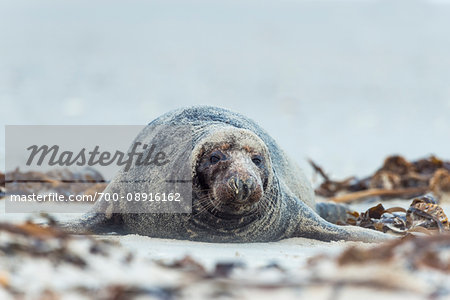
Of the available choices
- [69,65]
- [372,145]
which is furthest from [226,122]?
[69,65]

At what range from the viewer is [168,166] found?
18.7 feet

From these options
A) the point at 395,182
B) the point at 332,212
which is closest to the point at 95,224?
the point at 332,212

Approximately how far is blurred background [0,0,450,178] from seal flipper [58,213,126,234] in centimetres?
516

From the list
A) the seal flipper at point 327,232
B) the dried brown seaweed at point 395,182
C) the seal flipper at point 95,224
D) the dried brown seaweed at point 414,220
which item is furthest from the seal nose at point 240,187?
the dried brown seaweed at point 395,182

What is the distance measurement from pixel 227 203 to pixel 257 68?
1989cm

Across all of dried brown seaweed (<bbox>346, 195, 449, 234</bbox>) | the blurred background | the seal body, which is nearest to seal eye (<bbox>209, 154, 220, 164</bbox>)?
the seal body

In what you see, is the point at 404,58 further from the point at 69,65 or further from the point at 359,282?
the point at 359,282

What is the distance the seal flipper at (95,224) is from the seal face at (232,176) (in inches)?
37.8

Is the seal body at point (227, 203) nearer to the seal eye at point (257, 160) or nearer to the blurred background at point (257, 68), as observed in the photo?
the seal eye at point (257, 160)

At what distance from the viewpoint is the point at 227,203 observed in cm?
511

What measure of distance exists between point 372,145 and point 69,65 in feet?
40.1

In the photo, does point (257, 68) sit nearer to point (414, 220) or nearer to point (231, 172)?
point (414, 220)

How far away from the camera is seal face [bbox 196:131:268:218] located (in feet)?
16.1

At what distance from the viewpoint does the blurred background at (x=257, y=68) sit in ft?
54.6
